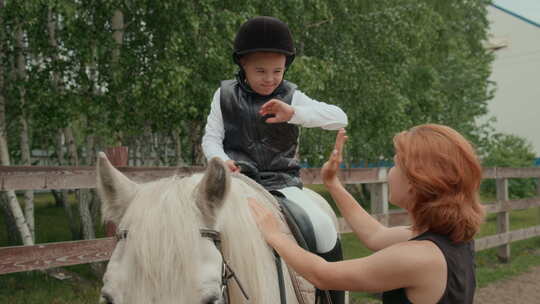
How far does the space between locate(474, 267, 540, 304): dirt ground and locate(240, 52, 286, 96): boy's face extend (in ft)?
16.1

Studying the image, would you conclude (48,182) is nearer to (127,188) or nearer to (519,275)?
(127,188)

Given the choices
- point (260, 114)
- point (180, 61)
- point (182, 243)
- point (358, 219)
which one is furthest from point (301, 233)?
point (180, 61)

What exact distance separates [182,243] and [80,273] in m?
6.03

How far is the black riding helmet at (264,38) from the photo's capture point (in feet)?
7.55

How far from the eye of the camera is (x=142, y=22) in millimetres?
7828

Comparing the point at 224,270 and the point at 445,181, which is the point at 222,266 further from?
the point at 445,181

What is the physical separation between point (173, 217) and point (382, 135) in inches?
395

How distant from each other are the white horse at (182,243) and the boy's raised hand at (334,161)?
23.6 inches

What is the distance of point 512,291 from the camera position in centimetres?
622

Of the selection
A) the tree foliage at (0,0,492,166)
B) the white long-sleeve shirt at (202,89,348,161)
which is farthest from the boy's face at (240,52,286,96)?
the tree foliage at (0,0,492,166)

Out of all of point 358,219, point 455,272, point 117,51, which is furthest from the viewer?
point 117,51

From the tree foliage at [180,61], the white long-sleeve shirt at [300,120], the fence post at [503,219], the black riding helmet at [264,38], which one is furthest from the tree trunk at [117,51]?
the fence post at [503,219]

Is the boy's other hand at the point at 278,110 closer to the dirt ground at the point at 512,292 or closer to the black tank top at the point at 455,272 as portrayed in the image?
the black tank top at the point at 455,272

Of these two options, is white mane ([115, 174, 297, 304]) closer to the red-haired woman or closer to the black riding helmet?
the red-haired woman
